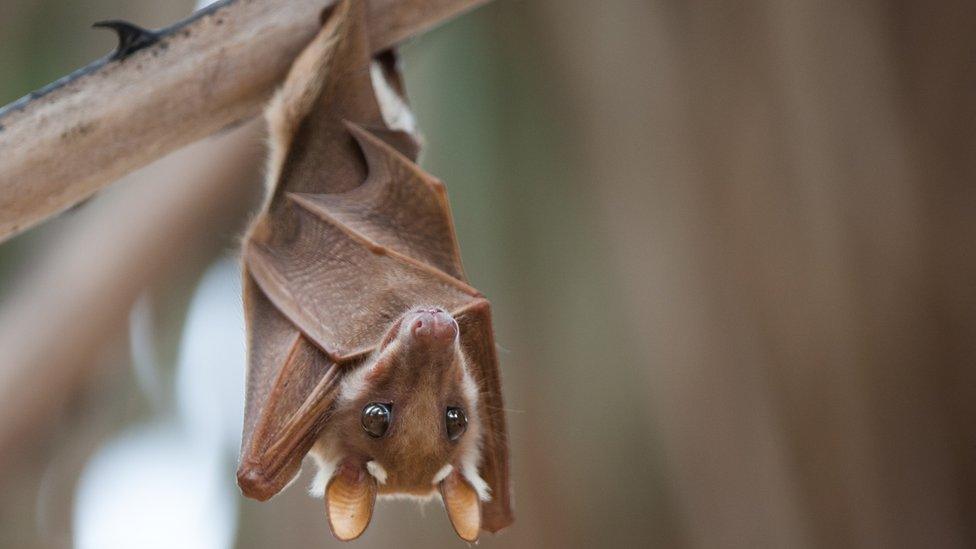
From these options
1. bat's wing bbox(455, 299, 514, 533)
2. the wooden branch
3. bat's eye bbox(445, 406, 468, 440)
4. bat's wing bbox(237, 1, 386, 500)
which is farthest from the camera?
bat's wing bbox(455, 299, 514, 533)

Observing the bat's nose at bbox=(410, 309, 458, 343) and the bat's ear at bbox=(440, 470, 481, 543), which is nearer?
the bat's nose at bbox=(410, 309, 458, 343)

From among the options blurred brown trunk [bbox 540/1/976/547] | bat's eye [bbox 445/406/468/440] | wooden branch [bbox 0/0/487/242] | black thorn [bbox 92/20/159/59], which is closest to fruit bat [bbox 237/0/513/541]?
bat's eye [bbox 445/406/468/440]

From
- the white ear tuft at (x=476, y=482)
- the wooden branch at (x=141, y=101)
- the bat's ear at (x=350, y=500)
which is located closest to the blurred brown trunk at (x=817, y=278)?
the white ear tuft at (x=476, y=482)

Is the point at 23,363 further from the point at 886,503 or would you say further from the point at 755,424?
the point at 886,503

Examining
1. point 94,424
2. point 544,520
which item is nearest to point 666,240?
point 544,520

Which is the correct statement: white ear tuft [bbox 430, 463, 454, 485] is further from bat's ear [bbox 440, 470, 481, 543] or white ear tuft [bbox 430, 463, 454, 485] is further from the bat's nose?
the bat's nose

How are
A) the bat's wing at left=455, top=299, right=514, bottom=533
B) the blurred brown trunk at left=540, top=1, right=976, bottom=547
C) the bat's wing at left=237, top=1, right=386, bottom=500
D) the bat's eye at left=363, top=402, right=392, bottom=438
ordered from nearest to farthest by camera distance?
the bat's wing at left=237, top=1, right=386, bottom=500 < the bat's eye at left=363, top=402, right=392, bottom=438 < the bat's wing at left=455, top=299, right=514, bottom=533 < the blurred brown trunk at left=540, top=1, right=976, bottom=547

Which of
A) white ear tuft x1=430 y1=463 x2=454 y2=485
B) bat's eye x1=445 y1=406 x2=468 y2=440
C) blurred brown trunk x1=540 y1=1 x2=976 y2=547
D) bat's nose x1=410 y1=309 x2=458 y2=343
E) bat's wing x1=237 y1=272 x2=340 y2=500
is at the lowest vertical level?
blurred brown trunk x1=540 y1=1 x2=976 y2=547

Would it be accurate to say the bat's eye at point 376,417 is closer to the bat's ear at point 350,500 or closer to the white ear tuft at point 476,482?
the bat's ear at point 350,500
